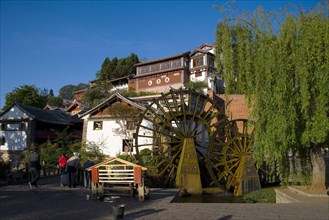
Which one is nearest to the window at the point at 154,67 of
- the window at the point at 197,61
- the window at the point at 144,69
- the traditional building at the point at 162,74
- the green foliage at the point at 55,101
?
the traditional building at the point at 162,74

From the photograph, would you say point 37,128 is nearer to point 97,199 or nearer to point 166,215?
point 97,199

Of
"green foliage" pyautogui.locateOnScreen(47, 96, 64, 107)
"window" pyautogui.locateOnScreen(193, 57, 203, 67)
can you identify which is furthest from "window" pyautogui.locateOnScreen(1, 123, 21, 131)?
"green foliage" pyautogui.locateOnScreen(47, 96, 64, 107)

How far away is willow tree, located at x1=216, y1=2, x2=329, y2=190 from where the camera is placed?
10383mm

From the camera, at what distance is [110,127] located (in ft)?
88.0

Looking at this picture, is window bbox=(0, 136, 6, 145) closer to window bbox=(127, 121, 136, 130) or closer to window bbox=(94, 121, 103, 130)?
window bbox=(94, 121, 103, 130)

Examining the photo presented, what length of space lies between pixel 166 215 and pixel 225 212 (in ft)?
5.37

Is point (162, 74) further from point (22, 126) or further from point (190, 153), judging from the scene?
point (190, 153)

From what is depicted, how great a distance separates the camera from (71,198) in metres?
11.2

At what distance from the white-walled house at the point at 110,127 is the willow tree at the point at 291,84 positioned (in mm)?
13969

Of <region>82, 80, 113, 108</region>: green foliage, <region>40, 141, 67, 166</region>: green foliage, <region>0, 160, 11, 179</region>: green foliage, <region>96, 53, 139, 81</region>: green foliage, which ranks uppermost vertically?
<region>96, 53, 139, 81</region>: green foliage

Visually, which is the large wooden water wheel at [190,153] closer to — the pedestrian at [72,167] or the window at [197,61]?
the pedestrian at [72,167]

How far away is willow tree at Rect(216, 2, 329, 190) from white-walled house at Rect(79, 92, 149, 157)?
14.0m

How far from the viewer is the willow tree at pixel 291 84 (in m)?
10.4

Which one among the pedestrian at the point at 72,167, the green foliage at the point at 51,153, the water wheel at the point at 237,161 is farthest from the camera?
the green foliage at the point at 51,153
